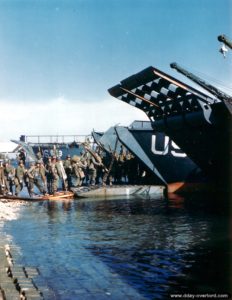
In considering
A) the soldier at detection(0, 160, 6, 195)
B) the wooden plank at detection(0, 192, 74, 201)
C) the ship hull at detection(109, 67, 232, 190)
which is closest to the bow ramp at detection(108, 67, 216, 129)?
the ship hull at detection(109, 67, 232, 190)

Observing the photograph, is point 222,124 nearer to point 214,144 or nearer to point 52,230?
point 214,144

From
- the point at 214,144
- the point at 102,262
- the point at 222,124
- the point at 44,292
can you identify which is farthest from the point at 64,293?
the point at 214,144

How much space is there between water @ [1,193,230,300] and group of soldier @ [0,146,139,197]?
5.78 metres

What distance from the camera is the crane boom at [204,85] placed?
11.6m

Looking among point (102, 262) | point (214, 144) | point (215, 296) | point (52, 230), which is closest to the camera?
point (215, 296)

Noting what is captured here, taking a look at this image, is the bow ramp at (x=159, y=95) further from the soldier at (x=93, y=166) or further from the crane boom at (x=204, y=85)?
the soldier at (x=93, y=166)

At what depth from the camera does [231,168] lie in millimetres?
14180

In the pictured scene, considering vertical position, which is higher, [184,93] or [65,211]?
[184,93]

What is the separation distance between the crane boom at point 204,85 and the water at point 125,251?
3301 mm

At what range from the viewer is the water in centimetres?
510

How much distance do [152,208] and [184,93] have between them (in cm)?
366

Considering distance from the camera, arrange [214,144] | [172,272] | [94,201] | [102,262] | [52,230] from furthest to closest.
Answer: [94,201] → [214,144] → [52,230] → [102,262] → [172,272]

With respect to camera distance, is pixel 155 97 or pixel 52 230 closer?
pixel 52 230

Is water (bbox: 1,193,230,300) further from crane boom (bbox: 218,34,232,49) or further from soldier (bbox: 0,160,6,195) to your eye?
soldier (bbox: 0,160,6,195)
